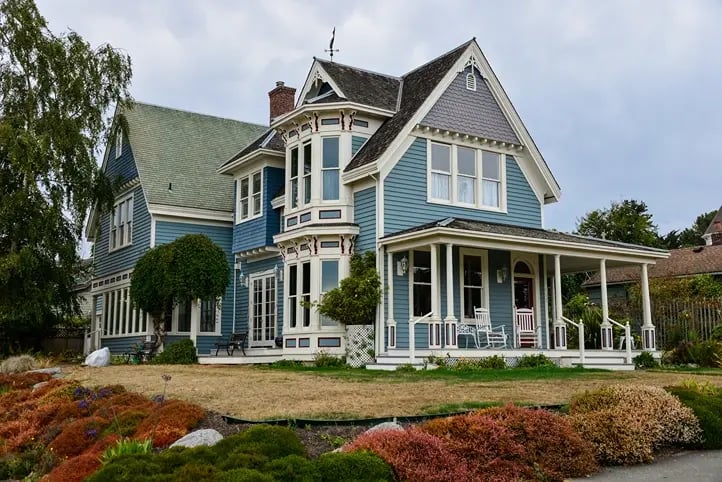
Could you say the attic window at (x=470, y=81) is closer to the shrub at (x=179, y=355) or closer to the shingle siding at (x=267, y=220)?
the shingle siding at (x=267, y=220)

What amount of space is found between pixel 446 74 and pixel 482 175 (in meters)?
3.14

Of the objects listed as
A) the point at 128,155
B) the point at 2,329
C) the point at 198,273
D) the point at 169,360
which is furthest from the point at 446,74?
the point at 2,329

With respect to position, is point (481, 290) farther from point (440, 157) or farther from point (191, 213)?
Answer: point (191, 213)

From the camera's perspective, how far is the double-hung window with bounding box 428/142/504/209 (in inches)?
→ 863

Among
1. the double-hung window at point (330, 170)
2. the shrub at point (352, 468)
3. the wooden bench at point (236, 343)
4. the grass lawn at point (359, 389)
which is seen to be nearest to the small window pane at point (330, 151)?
the double-hung window at point (330, 170)

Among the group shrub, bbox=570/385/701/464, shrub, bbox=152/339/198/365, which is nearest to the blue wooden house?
shrub, bbox=152/339/198/365

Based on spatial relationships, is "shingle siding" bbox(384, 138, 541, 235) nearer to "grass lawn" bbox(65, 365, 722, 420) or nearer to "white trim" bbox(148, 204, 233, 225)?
"grass lawn" bbox(65, 365, 722, 420)

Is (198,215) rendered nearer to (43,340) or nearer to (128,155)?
(128,155)

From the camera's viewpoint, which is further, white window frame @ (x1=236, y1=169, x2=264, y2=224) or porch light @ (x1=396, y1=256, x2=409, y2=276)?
white window frame @ (x1=236, y1=169, x2=264, y2=224)

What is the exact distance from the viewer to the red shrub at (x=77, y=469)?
805 centimetres

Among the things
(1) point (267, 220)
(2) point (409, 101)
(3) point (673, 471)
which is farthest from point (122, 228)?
(3) point (673, 471)

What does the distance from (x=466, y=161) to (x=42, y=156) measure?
1327cm

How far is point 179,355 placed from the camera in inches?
906

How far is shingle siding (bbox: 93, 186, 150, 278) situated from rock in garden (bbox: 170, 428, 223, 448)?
64.0 ft
